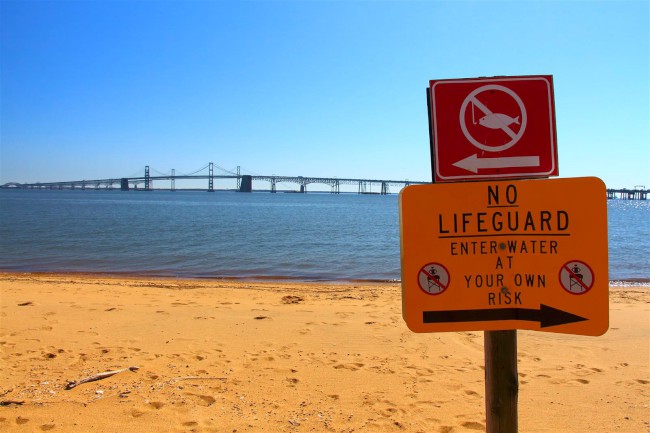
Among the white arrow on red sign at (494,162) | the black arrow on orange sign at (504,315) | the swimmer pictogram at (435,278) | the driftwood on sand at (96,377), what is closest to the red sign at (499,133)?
the white arrow on red sign at (494,162)

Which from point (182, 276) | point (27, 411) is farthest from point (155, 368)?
point (182, 276)

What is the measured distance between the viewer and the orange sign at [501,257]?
1.60 metres

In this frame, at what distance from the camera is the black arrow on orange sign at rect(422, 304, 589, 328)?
162cm

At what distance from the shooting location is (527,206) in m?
1.62

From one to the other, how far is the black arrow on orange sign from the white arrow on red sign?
498 mm

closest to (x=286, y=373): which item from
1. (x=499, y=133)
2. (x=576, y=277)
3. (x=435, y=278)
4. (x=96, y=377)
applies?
(x=96, y=377)

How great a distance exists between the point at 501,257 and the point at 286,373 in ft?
11.0

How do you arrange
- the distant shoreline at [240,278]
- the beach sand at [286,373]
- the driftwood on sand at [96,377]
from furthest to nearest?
the distant shoreline at [240,278]
the driftwood on sand at [96,377]
the beach sand at [286,373]

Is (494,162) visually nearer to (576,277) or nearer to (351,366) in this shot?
(576,277)

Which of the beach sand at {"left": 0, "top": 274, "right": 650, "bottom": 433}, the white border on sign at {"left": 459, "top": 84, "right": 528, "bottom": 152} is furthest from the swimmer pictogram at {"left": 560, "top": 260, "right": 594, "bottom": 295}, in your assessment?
the beach sand at {"left": 0, "top": 274, "right": 650, "bottom": 433}

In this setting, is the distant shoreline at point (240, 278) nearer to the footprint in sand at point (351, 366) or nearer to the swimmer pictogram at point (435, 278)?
the footprint in sand at point (351, 366)

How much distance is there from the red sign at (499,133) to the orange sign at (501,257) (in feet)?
0.21

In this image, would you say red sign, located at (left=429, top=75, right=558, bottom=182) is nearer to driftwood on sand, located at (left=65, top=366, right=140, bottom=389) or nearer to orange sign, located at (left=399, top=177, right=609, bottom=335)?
orange sign, located at (left=399, top=177, right=609, bottom=335)

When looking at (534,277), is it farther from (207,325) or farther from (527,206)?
(207,325)
